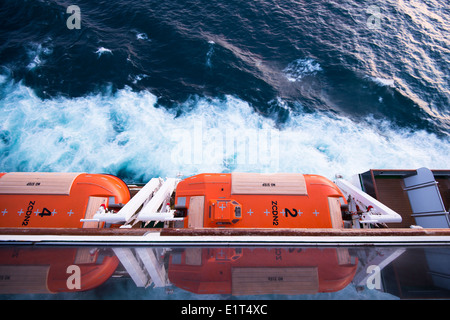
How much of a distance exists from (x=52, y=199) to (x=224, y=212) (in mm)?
6197

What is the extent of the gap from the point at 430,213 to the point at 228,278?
10321 millimetres

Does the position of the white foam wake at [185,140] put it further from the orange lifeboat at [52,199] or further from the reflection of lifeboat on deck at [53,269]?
the reflection of lifeboat on deck at [53,269]

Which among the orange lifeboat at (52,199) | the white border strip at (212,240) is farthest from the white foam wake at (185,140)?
the white border strip at (212,240)

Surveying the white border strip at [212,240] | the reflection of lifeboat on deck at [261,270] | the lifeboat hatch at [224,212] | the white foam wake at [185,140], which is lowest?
the reflection of lifeboat on deck at [261,270]

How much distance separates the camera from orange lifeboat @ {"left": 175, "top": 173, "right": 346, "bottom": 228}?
24.8 ft

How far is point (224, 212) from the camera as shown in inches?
295

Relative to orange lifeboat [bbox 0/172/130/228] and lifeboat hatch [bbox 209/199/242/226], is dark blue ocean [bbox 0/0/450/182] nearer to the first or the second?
orange lifeboat [bbox 0/172/130/228]

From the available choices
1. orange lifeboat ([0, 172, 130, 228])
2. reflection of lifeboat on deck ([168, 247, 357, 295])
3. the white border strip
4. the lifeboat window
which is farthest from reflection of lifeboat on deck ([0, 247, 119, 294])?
the lifeboat window

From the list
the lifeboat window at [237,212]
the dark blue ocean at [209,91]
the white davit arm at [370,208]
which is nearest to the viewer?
the white davit arm at [370,208]

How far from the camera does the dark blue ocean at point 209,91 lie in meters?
13.9

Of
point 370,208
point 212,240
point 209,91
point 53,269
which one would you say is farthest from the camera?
point 209,91

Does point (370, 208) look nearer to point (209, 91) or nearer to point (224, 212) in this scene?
point (224, 212)

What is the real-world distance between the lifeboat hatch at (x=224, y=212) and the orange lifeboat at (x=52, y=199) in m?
3.64

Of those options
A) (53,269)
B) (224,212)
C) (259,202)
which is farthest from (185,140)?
(53,269)
